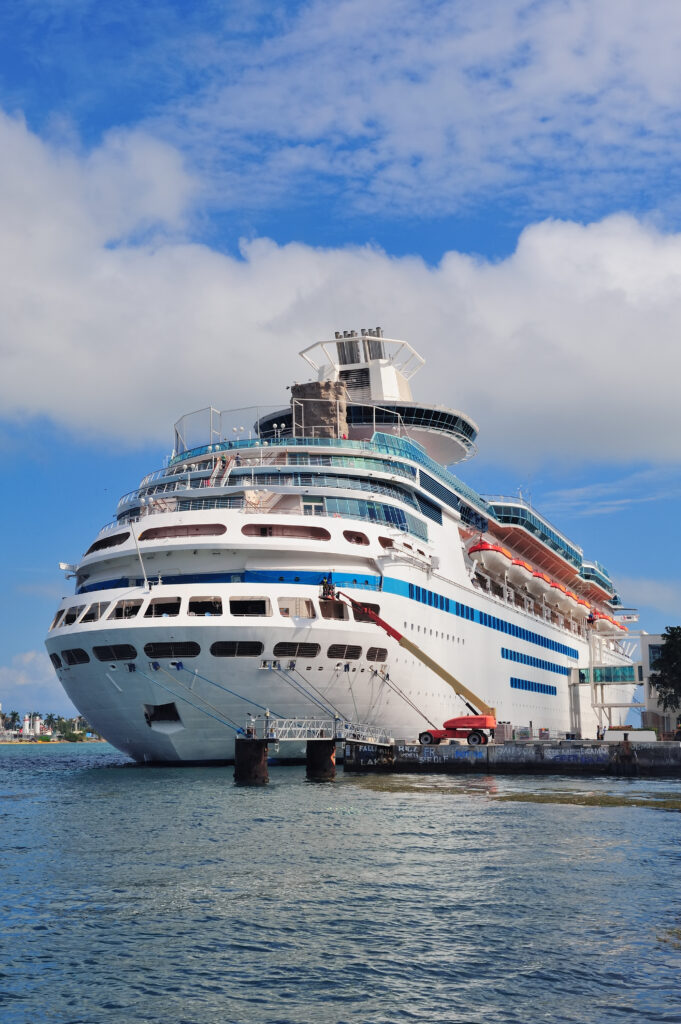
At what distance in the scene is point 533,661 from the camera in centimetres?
7312

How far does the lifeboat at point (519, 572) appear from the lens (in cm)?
6981

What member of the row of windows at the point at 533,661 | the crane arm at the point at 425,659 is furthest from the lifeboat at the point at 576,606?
the crane arm at the point at 425,659

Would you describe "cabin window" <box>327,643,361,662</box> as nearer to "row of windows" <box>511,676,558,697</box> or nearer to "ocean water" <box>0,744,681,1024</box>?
"ocean water" <box>0,744,681,1024</box>

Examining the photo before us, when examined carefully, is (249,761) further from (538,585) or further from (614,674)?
(614,674)

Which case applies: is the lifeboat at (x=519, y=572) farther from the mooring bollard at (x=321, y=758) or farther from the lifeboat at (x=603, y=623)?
the mooring bollard at (x=321, y=758)

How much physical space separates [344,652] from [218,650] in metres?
5.45

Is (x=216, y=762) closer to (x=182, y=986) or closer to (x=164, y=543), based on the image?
(x=164, y=543)

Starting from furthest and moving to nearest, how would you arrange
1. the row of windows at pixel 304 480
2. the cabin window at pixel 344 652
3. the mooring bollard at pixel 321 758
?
the row of windows at pixel 304 480 → the cabin window at pixel 344 652 → the mooring bollard at pixel 321 758

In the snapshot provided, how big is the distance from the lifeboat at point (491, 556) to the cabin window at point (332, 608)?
23.5 m

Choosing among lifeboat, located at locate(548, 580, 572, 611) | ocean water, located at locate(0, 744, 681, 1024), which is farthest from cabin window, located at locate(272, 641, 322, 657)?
lifeboat, located at locate(548, 580, 572, 611)

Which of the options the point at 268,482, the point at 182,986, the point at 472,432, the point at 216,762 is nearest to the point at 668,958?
the point at 182,986

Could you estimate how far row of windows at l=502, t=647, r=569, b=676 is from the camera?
215 ft

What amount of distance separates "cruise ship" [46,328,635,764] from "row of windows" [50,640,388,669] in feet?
0.25

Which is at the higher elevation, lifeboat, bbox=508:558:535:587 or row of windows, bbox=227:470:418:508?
row of windows, bbox=227:470:418:508
